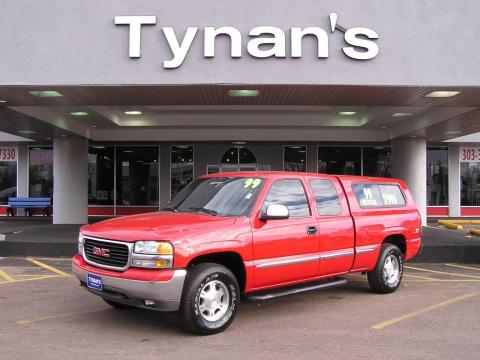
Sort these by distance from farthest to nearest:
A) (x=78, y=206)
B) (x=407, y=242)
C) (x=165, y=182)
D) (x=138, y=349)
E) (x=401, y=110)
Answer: (x=165, y=182) < (x=78, y=206) < (x=401, y=110) < (x=407, y=242) < (x=138, y=349)

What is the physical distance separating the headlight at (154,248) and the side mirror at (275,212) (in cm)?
134

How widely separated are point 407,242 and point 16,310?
6.16m

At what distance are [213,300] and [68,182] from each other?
1369 cm

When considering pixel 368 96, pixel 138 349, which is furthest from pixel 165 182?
pixel 138 349

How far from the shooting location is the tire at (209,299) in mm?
5359

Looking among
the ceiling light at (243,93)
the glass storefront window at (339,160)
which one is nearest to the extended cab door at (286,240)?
the ceiling light at (243,93)

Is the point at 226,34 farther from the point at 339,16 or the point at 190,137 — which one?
the point at 190,137

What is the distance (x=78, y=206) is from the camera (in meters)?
18.0

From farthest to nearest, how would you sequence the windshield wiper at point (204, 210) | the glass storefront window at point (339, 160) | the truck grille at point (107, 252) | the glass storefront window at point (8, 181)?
the glass storefront window at point (8, 181) < the glass storefront window at point (339, 160) < the windshield wiper at point (204, 210) < the truck grille at point (107, 252)

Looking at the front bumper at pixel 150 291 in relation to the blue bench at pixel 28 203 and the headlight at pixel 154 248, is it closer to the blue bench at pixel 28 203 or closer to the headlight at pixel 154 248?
the headlight at pixel 154 248

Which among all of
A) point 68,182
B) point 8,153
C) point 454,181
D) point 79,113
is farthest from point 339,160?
point 8,153

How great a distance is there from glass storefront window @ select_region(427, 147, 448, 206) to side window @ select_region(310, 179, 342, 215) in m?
17.5

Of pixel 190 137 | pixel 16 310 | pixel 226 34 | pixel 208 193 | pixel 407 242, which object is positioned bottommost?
pixel 16 310

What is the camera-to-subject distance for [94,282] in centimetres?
566
